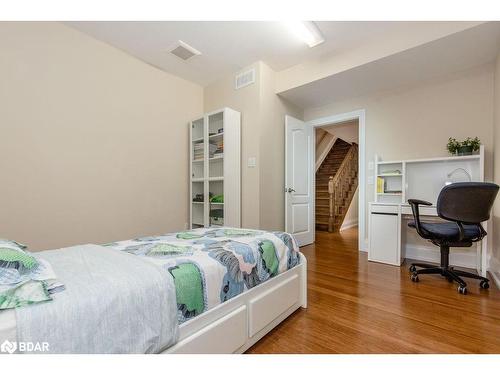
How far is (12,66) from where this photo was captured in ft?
7.00

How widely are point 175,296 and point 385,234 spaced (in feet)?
9.00

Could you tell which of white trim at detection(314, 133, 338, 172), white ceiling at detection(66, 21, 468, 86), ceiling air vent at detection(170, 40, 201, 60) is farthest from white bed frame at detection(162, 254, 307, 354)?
white trim at detection(314, 133, 338, 172)

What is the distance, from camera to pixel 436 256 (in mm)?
2893

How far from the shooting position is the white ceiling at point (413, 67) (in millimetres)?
2256

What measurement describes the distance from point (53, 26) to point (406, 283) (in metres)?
4.28

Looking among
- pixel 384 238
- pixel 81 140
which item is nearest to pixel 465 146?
pixel 384 238

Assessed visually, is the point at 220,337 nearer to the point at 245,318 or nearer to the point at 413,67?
the point at 245,318

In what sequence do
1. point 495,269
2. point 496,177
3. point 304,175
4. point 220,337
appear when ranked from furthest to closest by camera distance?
point 304,175 → point 496,177 → point 495,269 → point 220,337

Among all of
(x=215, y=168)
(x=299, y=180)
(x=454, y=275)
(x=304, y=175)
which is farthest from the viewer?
(x=304, y=175)

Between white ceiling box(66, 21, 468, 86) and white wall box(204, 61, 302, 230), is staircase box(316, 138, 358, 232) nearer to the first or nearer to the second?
white wall box(204, 61, 302, 230)

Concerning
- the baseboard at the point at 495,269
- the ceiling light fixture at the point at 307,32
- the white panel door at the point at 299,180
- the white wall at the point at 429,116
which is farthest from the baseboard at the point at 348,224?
the ceiling light fixture at the point at 307,32

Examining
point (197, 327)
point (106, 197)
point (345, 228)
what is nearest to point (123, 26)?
point (106, 197)

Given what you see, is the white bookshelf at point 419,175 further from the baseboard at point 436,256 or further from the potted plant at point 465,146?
the baseboard at point 436,256
